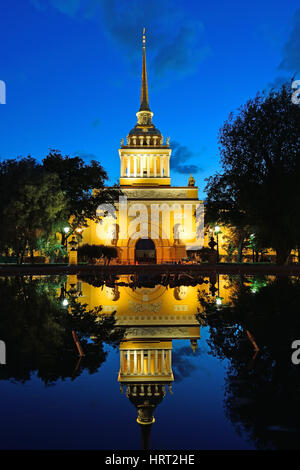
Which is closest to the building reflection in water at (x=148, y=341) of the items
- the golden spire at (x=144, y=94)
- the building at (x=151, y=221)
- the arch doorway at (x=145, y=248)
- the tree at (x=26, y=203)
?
the tree at (x=26, y=203)

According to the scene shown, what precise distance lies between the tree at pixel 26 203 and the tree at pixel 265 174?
13.9m

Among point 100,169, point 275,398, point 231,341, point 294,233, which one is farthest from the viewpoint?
point 100,169

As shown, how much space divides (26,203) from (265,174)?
62.8 feet

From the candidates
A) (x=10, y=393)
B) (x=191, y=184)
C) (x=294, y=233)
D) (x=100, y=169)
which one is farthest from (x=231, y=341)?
(x=191, y=184)

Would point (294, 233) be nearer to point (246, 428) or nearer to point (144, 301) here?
point (144, 301)

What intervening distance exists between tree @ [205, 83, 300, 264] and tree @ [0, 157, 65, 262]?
13.9 m

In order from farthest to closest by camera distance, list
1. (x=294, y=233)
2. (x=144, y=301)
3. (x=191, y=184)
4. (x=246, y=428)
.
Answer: (x=191, y=184)
(x=294, y=233)
(x=144, y=301)
(x=246, y=428)

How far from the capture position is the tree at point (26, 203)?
26820 millimetres

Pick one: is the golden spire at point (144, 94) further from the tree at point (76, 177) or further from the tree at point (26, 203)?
the tree at point (26, 203)

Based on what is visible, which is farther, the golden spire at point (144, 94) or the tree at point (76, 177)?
the golden spire at point (144, 94)

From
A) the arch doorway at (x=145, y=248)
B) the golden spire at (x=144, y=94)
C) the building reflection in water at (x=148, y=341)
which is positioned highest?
the golden spire at (x=144, y=94)

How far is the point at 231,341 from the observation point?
6754mm

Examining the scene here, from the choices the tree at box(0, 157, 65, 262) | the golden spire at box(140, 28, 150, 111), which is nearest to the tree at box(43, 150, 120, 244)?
the tree at box(0, 157, 65, 262)
